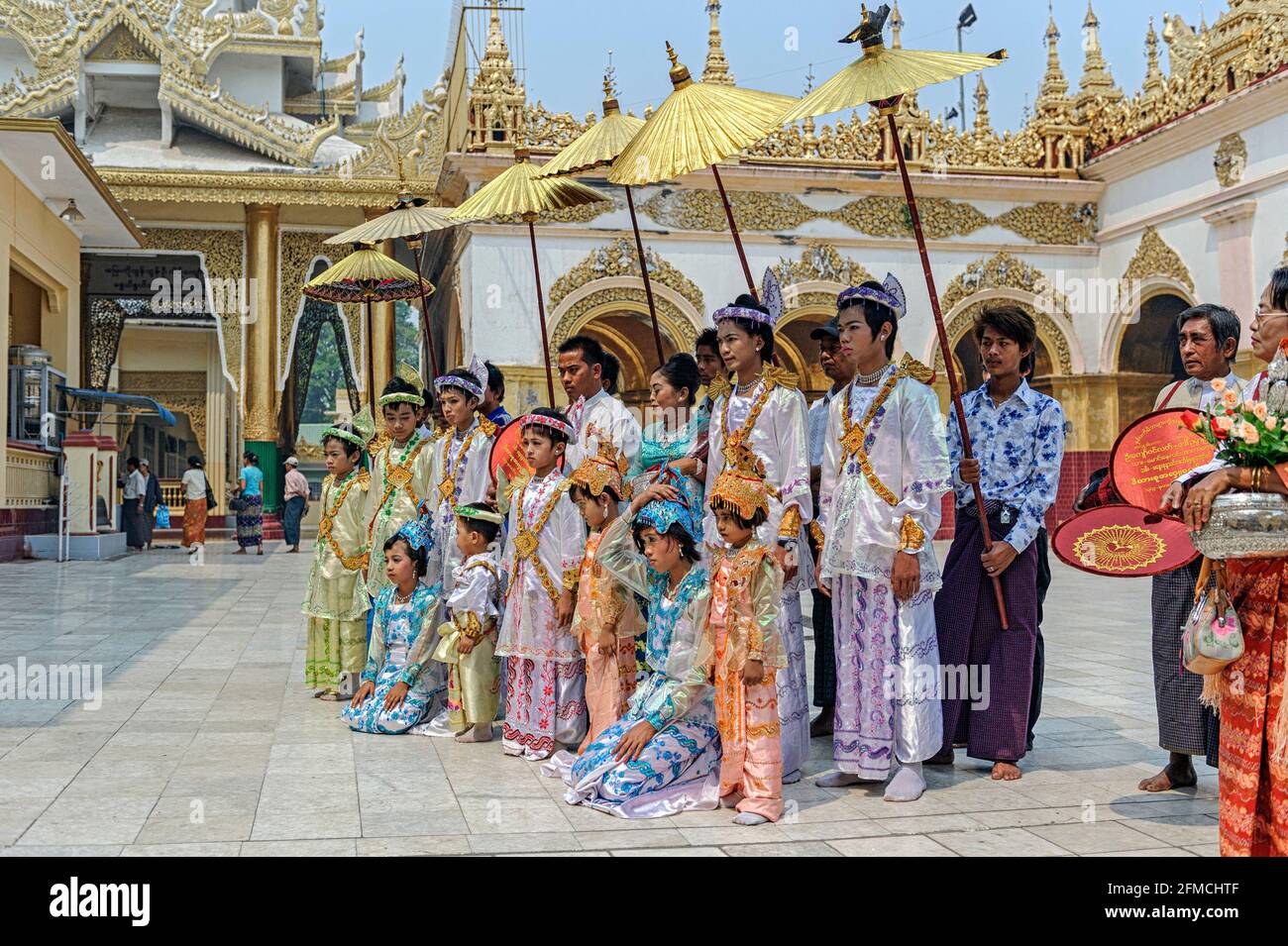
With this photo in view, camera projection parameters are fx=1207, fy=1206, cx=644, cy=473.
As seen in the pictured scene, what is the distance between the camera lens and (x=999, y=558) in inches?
173

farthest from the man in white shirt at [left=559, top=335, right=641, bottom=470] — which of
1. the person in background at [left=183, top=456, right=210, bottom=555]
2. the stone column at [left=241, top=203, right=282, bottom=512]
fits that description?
the stone column at [left=241, top=203, right=282, bottom=512]

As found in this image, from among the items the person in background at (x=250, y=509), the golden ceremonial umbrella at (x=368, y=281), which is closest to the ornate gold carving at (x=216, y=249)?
the person in background at (x=250, y=509)

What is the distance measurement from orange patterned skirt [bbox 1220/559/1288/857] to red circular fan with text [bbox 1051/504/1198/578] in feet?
1.97

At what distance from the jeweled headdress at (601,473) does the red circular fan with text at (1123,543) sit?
1694 millimetres

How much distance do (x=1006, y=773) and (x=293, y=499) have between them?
1348 cm

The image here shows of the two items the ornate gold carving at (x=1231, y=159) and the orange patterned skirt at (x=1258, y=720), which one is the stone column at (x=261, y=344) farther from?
the orange patterned skirt at (x=1258, y=720)

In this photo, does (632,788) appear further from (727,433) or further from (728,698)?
(727,433)

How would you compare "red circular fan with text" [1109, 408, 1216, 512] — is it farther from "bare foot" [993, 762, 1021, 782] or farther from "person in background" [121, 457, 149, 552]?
"person in background" [121, 457, 149, 552]

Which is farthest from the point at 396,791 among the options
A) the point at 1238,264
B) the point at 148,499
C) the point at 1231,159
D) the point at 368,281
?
the point at 148,499

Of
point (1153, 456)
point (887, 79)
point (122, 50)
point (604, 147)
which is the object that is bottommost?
point (1153, 456)

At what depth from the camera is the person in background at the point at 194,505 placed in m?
16.0

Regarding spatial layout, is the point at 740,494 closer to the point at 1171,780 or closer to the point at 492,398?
the point at 1171,780

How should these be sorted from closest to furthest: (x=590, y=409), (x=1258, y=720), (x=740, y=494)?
(x=1258, y=720) → (x=740, y=494) → (x=590, y=409)
